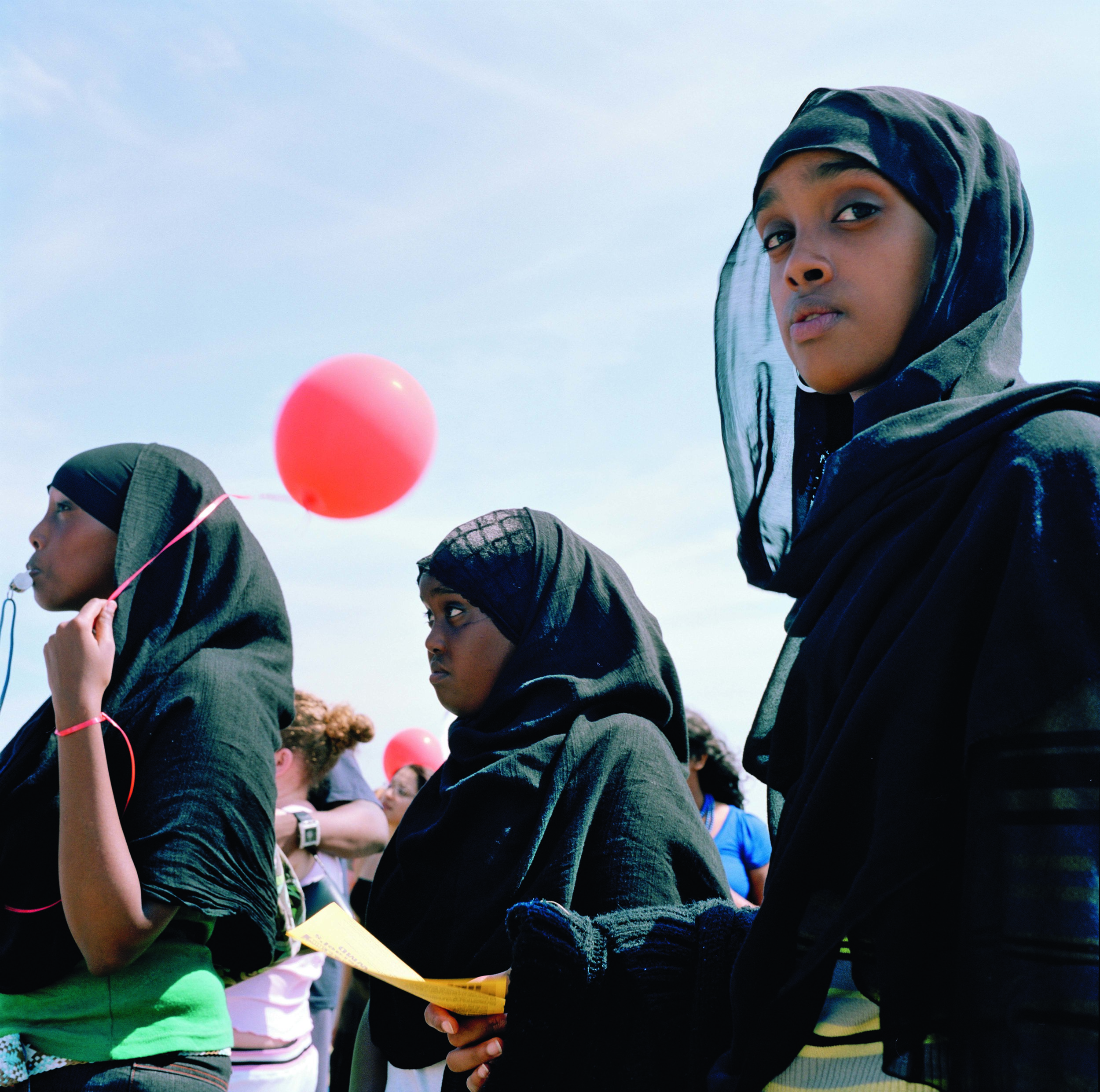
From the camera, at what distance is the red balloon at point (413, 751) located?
7973 millimetres

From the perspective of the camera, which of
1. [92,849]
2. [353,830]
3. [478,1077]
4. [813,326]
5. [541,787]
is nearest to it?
[813,326]

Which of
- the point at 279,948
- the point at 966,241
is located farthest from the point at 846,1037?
the point at 279,948

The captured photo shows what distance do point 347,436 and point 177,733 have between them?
970 millimetres

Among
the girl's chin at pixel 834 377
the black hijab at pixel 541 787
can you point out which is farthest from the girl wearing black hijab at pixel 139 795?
the girl's chin at pixel 834 377

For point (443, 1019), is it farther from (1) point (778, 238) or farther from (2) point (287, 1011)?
(1) point (778, 238)

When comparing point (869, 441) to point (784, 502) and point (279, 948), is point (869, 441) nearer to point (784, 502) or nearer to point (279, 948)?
point (784, 502)

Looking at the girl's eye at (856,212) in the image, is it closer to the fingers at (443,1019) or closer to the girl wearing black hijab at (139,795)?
the fingers at (443,1019)

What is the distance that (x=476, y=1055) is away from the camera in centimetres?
207

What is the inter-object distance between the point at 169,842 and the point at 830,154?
2.02 meters

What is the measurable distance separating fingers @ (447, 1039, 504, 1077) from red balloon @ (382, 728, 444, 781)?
19.0ft

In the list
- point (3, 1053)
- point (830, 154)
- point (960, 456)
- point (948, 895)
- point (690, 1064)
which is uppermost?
point (830, 154)

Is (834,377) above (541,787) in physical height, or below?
above

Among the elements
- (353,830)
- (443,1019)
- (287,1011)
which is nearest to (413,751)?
(353,830)

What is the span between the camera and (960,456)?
4.11ft
